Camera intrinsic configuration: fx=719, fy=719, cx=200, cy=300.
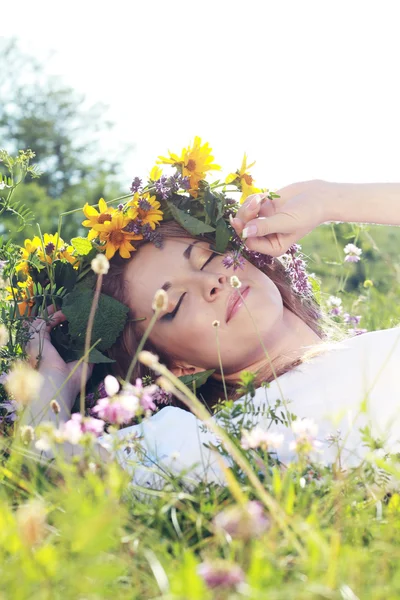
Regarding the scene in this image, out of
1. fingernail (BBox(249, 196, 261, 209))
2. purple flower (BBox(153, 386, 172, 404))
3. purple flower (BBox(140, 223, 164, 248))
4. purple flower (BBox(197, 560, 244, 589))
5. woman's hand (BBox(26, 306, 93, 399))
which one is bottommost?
purple flower (BBox(153, 386, 172, 404))

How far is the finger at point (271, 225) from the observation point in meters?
2.98

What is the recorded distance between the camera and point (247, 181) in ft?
11.2

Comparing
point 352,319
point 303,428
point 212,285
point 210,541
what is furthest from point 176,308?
point 352,319

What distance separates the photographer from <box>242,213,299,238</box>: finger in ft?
9.79

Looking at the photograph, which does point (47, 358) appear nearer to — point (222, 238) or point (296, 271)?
point (222, 238)

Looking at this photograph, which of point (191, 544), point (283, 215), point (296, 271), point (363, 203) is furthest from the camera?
point (296, 271)

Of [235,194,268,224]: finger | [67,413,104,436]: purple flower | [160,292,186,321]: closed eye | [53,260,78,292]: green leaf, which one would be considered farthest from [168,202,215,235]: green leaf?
[67,413,104,436]: purple flower

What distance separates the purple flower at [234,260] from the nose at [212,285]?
86mm

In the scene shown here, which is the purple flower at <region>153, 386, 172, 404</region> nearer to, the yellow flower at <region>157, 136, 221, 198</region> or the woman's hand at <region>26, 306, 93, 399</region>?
the woman's hand at <region>26, 306, 93, 399</region>

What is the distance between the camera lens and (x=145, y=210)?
336cm

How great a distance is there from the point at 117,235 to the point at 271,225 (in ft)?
2.50

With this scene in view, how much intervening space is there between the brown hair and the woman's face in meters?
0.07

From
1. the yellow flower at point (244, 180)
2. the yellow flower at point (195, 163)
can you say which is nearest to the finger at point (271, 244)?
the yellow flower at point (244, 180)

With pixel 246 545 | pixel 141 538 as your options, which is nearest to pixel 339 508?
pixel 246 545
